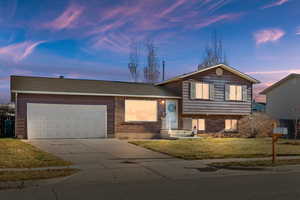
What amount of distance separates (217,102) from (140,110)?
250 inches

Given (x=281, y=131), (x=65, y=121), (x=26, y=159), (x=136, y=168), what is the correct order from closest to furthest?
(x=136, y=168) < (x=26, y=159) < (x=281, y=131) < (x=65, y=121)

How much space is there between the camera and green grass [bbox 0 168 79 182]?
8.45 m

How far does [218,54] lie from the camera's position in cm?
5106

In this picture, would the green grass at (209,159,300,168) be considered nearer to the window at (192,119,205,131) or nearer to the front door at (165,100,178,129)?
the front door at (165,100,178,129)

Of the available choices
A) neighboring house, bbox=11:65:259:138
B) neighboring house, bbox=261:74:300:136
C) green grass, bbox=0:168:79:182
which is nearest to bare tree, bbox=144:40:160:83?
neighboring house, bbox=261:74:300:136

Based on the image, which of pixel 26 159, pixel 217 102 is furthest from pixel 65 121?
pixel 217 102

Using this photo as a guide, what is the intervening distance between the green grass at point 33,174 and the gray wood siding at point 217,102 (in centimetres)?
1586

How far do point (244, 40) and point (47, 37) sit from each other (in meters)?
15.0

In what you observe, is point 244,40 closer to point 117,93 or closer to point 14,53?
point 117,93

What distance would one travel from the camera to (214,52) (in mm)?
51156

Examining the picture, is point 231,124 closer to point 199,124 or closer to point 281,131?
point 199,124

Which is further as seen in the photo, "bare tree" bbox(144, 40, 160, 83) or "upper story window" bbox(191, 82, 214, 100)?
"bare tree" bbox(144, 40, 160, 83)

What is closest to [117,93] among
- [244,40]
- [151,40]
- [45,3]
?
[45,3]

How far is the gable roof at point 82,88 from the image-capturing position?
2098 centimetres
